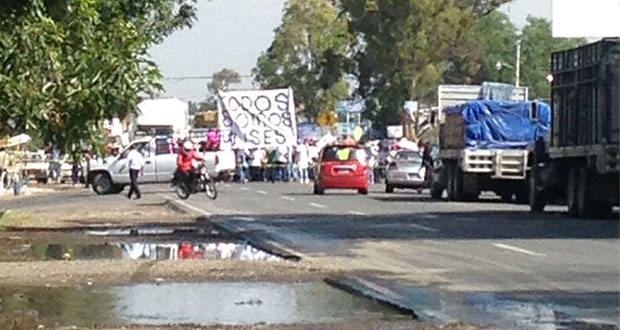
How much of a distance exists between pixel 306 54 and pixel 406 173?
48.3 m

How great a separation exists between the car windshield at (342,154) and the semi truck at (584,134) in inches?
531

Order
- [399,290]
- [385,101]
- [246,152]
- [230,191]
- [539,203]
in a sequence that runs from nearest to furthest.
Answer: [399,290]
[539,203]
[230,191]
[246,152]
[385,101]

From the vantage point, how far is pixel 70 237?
1088 inches

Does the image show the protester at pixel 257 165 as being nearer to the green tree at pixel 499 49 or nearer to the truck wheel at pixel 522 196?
the truck wheel at pixel 522 196

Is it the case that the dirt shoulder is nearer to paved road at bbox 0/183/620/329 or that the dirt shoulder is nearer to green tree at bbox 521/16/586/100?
paved road at bbox 0/183/620/329

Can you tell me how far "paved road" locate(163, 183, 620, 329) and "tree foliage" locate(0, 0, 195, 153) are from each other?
3388 mm

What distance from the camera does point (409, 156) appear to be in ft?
176

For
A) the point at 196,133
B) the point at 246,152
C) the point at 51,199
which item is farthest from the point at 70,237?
the point at 196,133

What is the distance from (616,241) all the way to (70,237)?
29.9 ft

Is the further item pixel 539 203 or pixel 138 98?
pixel 539 203

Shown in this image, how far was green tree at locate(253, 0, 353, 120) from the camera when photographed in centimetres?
9694

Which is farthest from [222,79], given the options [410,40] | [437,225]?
[437,225]

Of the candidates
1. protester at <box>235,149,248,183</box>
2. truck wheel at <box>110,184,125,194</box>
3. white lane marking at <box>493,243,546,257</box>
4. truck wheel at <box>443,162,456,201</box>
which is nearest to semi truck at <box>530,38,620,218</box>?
white lane marking at <box>493,243,546,257</box>

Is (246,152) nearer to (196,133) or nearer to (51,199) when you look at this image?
(51,199)
